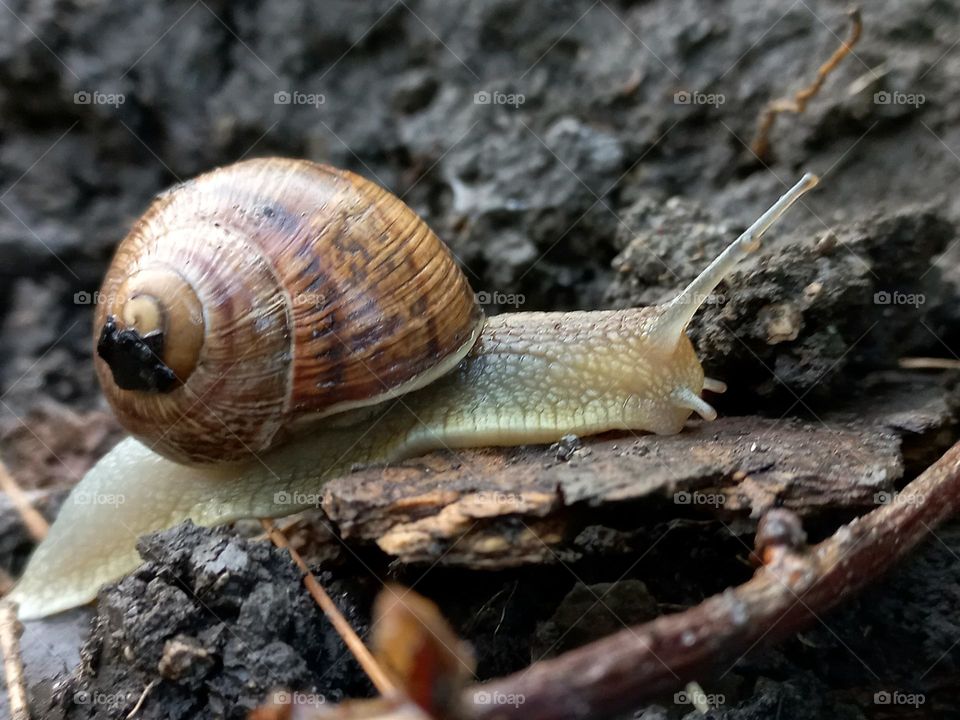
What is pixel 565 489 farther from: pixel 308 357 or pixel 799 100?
pixel 799 100

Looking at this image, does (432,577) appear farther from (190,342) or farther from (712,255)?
(712,255)

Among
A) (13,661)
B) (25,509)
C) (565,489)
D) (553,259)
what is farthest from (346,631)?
(553,259)

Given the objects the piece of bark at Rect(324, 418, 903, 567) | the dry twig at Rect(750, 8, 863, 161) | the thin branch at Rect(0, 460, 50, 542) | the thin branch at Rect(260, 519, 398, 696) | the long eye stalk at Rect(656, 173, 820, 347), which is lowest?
the thin branch at Rect(0, 460, 50, 542)

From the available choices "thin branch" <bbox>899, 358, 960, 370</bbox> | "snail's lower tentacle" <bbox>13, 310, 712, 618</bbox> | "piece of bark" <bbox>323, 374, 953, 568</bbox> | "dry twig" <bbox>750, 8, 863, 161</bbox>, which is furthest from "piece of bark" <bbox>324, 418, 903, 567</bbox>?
"dry twig" <bbox>750, 8, 863, 161</bbox>

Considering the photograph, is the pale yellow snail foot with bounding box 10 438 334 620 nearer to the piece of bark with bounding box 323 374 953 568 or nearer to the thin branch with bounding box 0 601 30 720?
the thin branch with bounding box 0 601 30 720

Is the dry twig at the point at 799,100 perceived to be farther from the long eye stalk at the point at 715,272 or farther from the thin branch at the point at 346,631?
the thin branch at the point at 346,631

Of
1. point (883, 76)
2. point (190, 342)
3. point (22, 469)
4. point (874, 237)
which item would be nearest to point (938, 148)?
point (883, 76)
